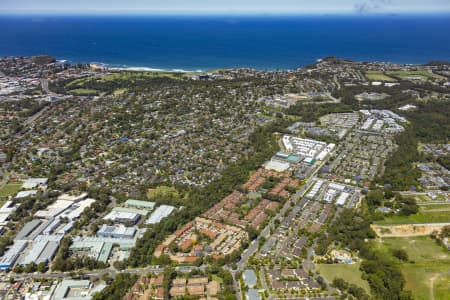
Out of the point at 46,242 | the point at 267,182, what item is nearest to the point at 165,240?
the point at 46,242

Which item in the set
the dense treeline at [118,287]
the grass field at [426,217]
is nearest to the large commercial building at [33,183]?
the dense treeline at [118,287]

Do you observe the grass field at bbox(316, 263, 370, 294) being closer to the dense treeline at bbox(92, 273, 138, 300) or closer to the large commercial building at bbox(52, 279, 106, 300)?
the dense treeline at bbox(92, 273, 138, 300)

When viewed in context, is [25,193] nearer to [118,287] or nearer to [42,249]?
[42,249]

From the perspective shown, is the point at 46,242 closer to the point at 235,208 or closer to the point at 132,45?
the point at 235,208

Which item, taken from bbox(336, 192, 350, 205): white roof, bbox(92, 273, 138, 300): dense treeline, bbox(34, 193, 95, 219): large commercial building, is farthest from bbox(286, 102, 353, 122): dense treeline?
bbox(92, 273, 138, 300): dense treeline

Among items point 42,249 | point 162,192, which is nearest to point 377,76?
point 162,192

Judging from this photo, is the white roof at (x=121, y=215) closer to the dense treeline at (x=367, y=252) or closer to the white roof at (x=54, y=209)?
the white roof at (x=54, y=209)
